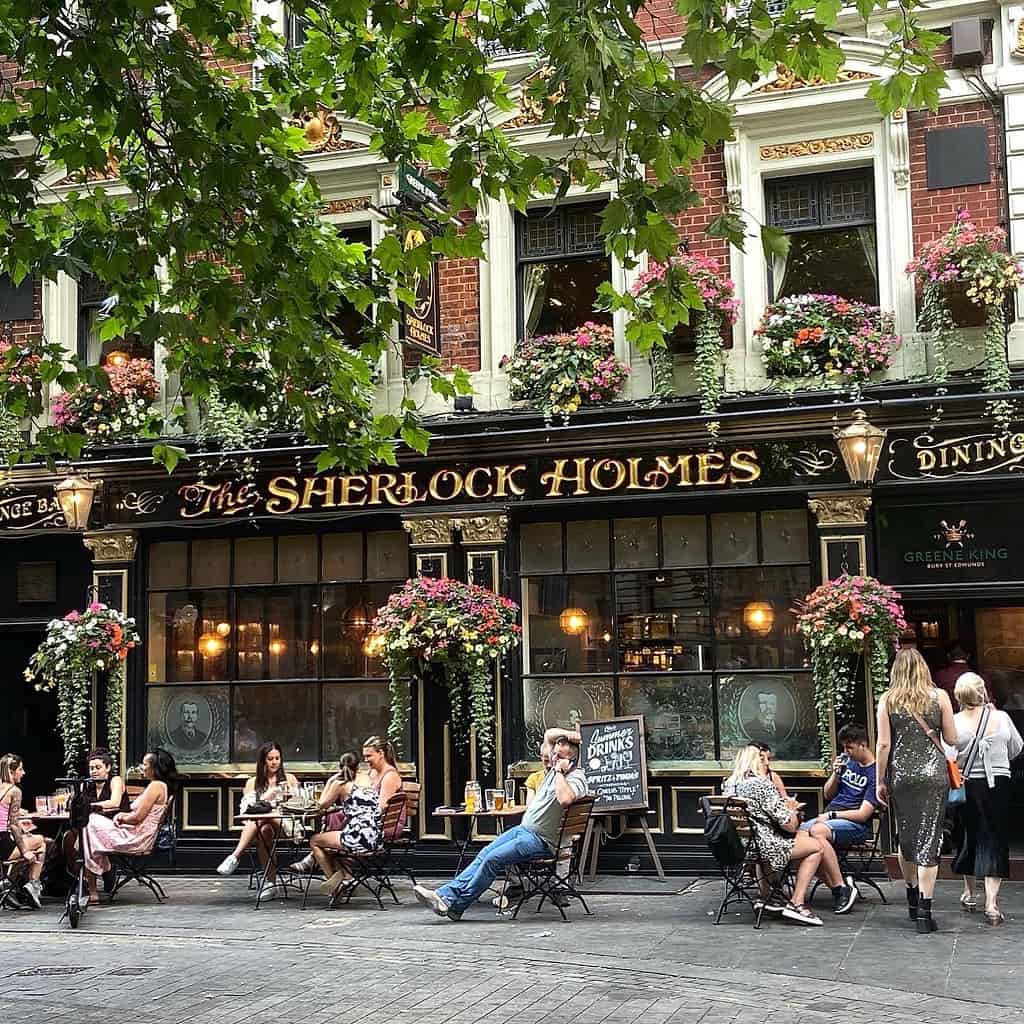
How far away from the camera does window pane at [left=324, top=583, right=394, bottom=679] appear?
50.7ft

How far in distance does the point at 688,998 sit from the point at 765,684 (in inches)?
234

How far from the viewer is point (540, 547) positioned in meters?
15.0

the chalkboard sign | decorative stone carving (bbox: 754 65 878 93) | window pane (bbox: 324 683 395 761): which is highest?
decorative stone carving (bbox: 754 65 878 93)

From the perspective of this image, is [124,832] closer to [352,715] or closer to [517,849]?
[352,715]

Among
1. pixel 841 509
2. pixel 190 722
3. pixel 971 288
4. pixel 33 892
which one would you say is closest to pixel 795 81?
pixel 971 288

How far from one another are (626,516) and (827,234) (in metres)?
3.40

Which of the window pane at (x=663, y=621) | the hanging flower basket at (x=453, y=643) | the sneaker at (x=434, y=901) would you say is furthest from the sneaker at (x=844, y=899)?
the hanging flower basket at (x=453, y=643)

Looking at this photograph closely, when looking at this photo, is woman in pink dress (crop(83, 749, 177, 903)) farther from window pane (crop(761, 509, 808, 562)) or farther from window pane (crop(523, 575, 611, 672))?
window pane (crop(761, 509, 808, 562))

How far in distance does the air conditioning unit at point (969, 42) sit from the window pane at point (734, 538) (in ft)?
15.3

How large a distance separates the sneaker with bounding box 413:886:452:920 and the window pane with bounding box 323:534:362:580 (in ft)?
15.4

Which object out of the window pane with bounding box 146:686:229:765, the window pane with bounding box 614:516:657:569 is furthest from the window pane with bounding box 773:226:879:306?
the window pane with bounding box 146:686:229:765

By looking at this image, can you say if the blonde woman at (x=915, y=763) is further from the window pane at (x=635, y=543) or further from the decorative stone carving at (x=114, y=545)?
the decorative stone carving at (x=114, y=545)

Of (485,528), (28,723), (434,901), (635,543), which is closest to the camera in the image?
(434,901)

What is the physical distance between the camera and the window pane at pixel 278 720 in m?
15.5
